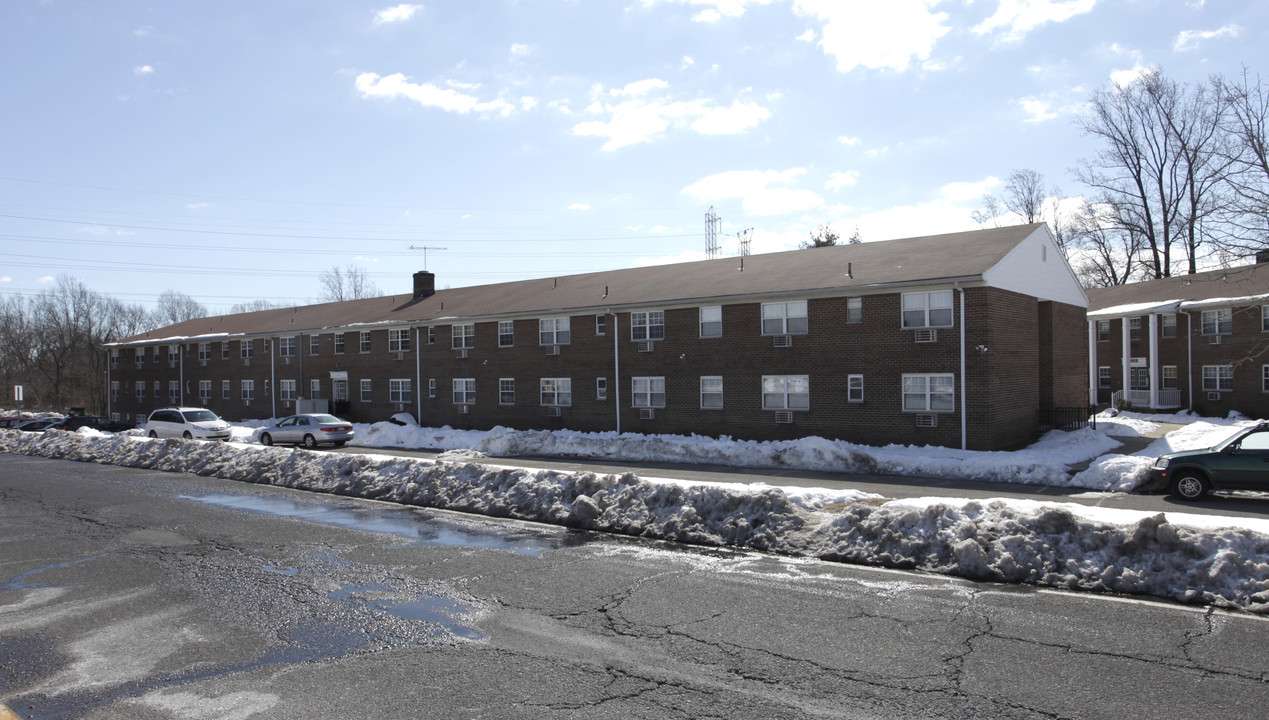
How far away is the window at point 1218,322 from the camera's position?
34469 millimetres

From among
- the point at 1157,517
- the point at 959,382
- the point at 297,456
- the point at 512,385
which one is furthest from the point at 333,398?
the point at 1157,517

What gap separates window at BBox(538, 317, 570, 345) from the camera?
104ft

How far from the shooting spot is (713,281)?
29.7 m

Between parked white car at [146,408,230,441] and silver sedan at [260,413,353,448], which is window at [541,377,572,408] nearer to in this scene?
silver sedan at [260,413,353,448]

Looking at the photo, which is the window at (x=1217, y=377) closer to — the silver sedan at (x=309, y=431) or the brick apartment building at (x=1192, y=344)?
the brick apartment building at (x=1192, y=344)

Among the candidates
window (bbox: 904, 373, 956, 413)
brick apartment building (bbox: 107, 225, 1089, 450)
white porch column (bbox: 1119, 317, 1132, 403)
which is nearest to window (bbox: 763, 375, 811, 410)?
brick apartment building (bbox: 107, 225, 1089, 450)

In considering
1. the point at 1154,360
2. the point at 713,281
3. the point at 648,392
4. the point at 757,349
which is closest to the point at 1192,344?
the point at 1154,360

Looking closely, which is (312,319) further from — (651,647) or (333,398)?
(651,647)

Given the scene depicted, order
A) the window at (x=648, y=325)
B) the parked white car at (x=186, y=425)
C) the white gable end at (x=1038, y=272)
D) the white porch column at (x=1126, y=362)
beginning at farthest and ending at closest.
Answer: the white porch column at (x=1126, y=362) → the parked white car at (x=186, y=425) → the window at (x=648, y=325) → the white gable end at (x=1038, y=272)

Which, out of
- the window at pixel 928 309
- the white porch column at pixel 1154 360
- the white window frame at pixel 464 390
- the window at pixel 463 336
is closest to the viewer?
the window at pixel 928 309

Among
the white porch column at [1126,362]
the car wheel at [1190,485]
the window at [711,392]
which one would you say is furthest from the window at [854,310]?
the white porch column at [1126,362]

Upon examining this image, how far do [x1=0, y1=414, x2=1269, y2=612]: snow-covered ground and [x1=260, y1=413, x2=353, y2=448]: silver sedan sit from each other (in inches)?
256

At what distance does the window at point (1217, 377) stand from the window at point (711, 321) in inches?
929

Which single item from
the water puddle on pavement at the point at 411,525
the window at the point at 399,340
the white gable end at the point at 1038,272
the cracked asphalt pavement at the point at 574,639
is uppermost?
the white gable end at the point at 1038,272
